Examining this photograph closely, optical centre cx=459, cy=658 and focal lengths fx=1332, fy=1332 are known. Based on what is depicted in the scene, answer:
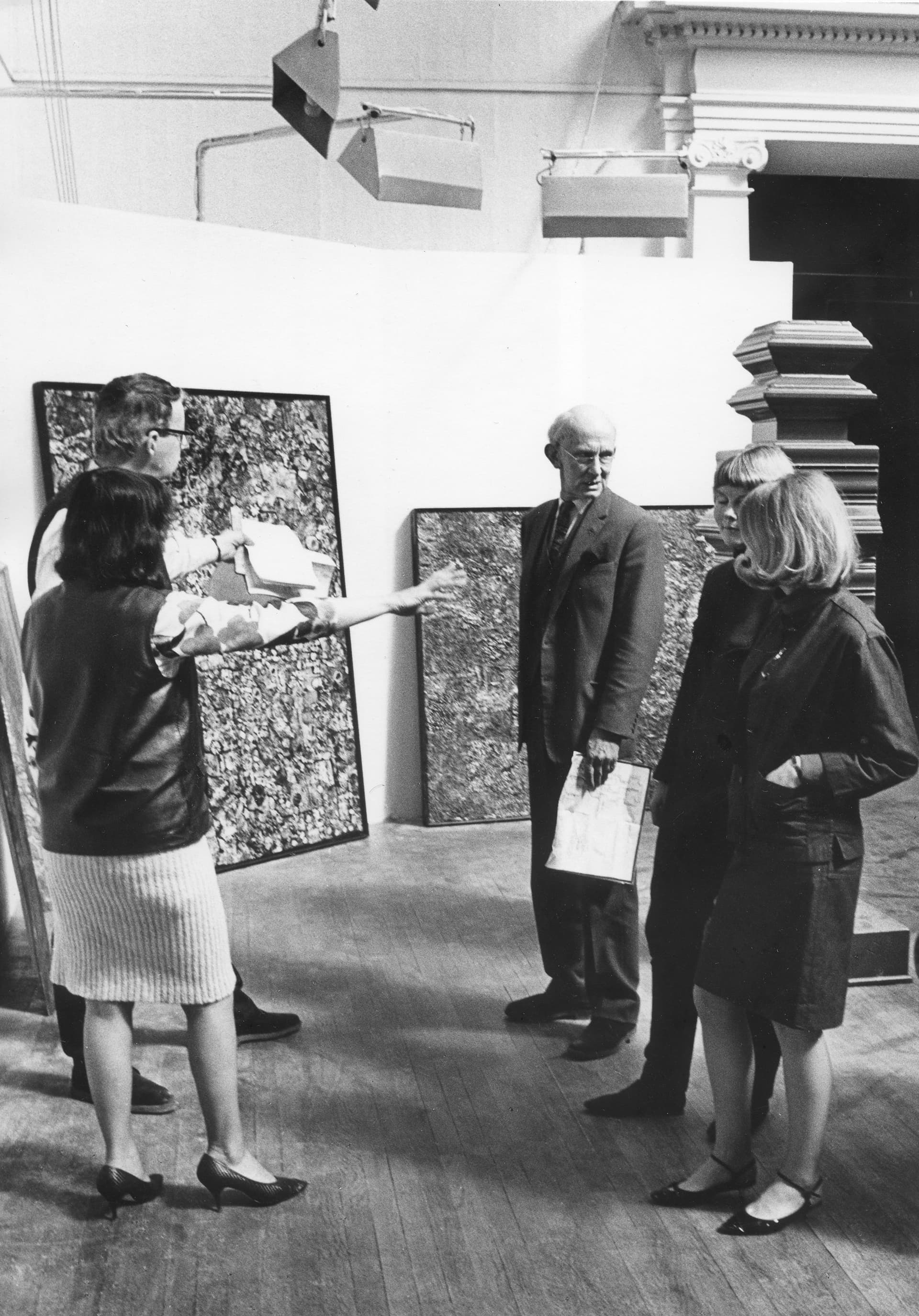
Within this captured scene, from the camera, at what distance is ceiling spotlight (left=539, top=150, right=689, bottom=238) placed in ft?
18.2

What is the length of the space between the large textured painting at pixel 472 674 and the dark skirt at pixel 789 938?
347 centimetres

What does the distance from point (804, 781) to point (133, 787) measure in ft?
4.27

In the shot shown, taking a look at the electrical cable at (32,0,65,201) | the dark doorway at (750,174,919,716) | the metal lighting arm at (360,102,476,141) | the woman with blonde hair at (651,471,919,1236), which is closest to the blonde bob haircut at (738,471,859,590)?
the woman with blonde hair at (651,471,919,1236)

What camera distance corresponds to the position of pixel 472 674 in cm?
614

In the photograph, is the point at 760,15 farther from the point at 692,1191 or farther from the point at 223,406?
the point at 692,1191

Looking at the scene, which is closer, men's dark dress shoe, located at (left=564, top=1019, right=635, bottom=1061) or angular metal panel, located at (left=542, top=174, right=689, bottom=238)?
men's dark dress shoe, located at (left=564, top=1019, right=635, bottom=1061)

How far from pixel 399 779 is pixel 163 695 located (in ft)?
11.9

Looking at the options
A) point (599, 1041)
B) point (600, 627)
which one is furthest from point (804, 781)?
point (599, 1041)

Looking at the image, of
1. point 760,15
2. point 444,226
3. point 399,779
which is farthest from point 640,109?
point 399,779

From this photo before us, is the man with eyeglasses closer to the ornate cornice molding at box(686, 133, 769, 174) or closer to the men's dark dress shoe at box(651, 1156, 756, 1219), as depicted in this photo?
the men's dark dress shoe at box(651, 1156, 756, 1219)

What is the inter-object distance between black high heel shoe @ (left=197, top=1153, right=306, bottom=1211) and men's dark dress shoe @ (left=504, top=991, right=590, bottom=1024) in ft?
3.71

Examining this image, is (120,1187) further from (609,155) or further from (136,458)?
(609,155)

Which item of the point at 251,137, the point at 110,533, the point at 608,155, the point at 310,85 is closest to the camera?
the point at 110,533

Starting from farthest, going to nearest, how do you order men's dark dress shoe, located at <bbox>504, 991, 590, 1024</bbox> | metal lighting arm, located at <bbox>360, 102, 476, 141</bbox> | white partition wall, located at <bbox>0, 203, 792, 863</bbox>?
white partition wall, located at <bbox>0, 203, 792, 863</bbox>
metal lighting arm, located at <bbox>360, 102, 476, 141</bbox>
men's dark dress shoe, located at <bbox>504, 991, 590, 1024</bbox>
